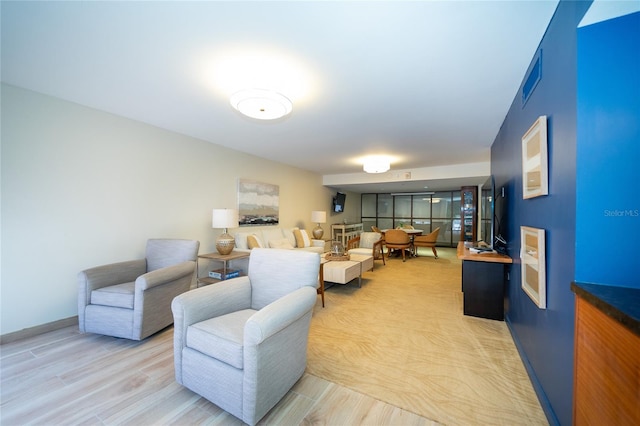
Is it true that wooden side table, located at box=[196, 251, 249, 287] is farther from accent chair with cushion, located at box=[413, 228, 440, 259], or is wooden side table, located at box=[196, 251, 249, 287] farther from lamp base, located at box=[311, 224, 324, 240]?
accent chair with cushion, located at box=[413, 228, 440, 259]

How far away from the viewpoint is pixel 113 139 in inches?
122

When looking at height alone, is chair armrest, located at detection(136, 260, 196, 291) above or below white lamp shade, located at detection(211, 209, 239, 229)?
below

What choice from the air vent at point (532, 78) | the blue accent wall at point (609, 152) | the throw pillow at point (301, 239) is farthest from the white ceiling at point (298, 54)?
the throw pillow at point (301, 239)

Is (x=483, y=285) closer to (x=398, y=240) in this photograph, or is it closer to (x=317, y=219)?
(x=398, y=240)

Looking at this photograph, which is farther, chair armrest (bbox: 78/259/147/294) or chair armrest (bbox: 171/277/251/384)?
chair armrest (bbox: 78/259/147/294)

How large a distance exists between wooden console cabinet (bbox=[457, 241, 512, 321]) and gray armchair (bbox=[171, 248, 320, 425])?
84.0 inches

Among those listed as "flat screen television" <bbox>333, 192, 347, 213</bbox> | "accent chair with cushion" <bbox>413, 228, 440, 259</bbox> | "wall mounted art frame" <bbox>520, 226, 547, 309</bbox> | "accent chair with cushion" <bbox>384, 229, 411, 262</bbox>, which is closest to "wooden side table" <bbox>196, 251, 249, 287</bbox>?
"wall mounted art frame" <bbox>520, 226, 547, 309</bbox>

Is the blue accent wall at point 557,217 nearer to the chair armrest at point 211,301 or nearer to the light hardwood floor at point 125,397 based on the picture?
the light hardwood floor at point 125,397

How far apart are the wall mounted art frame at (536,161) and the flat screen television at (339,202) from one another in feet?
21.8

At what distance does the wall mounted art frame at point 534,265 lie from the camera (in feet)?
5.11

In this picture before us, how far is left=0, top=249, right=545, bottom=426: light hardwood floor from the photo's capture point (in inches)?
60.0

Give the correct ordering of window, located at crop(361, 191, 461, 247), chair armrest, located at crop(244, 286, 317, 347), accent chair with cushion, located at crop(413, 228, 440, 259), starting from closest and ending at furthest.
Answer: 1. chair armrest, located at crop(244, 286, 317, 347)
2. accent chair with cushion, located at crop(413, 228, 440, 259)
3. window, located at crop(361, 191, 461, 247)

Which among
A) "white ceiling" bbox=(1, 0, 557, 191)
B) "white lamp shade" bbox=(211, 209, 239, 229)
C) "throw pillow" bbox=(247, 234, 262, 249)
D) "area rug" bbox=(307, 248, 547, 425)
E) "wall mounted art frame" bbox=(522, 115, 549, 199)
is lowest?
"area rug" bbox=(307, 248, 547, 425)

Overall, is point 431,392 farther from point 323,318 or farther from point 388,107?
point 388,107
